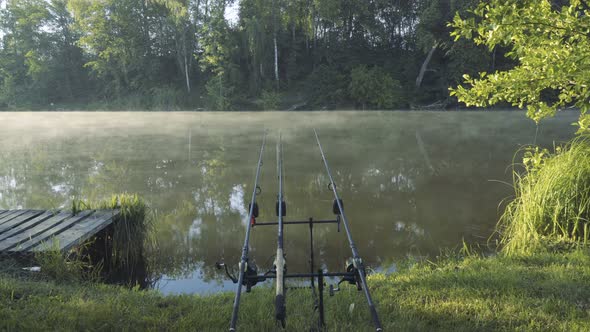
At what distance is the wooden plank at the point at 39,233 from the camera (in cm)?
414

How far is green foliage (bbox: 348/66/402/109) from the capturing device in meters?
33.2

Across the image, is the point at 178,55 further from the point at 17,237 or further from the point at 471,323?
the point at 471,323

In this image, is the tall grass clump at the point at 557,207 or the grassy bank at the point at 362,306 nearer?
the grassy bank at the point at 362,306

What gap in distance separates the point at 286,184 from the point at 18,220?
536 cm

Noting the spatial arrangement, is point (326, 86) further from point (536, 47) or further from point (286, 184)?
point (536, 47)

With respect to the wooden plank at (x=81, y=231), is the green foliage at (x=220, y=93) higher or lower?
higher

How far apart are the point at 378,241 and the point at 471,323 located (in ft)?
10.6

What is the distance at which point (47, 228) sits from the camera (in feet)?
15.5

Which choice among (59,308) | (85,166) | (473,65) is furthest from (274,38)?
(59,308)

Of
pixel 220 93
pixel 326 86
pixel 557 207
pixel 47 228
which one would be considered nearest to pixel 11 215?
pixel 47 228

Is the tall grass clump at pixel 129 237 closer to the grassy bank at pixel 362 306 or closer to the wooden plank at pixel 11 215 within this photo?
the wooden plank at pixel 11 215

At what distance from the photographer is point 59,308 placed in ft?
9.78

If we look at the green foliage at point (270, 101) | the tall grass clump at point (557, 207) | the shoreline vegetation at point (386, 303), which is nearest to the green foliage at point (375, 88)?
the green foliage at point (270, 101)

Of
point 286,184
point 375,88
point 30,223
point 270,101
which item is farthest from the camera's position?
point 270,101
